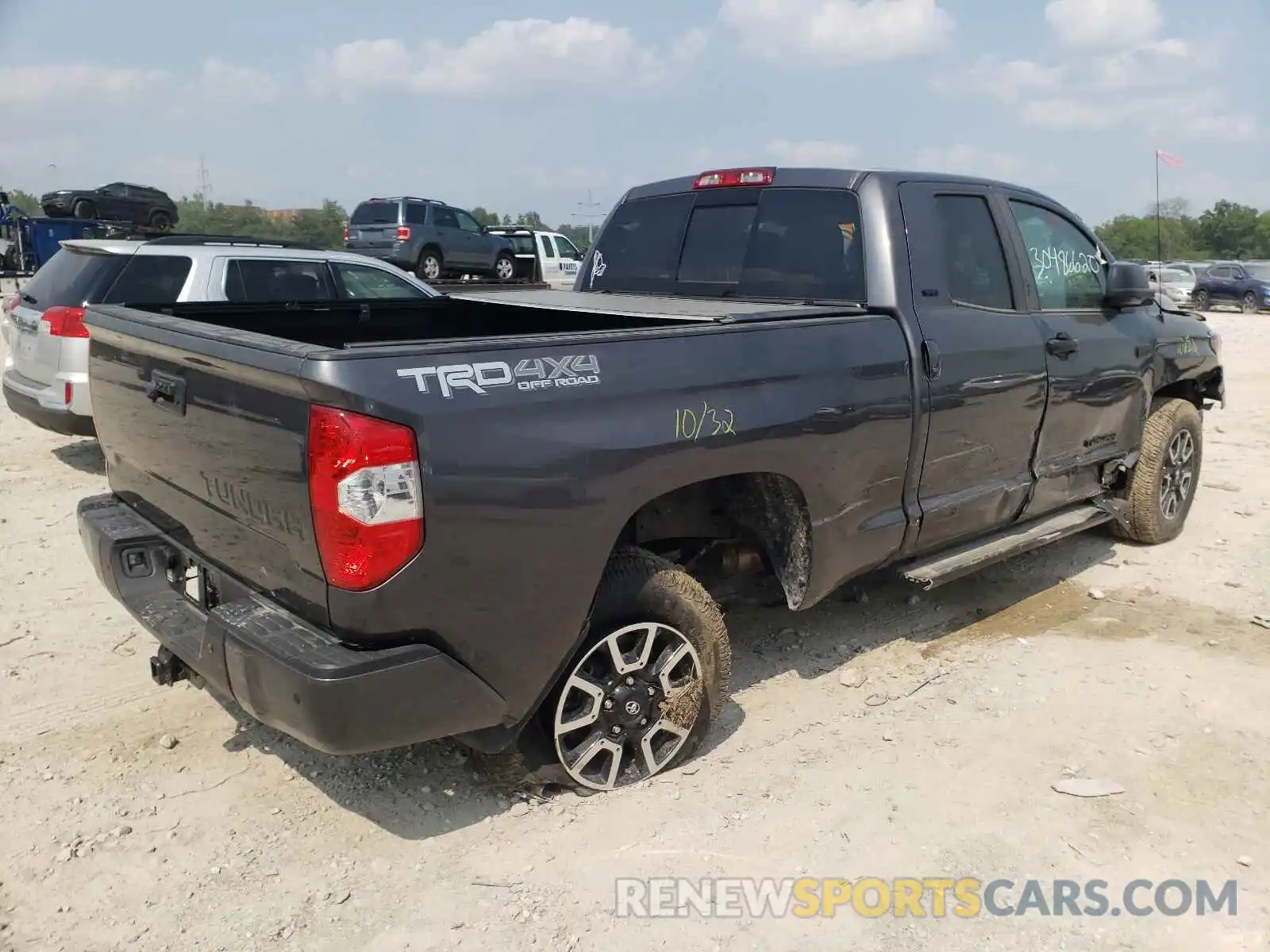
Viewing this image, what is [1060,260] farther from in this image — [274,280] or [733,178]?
[274,280]

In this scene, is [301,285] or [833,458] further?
[301,285]

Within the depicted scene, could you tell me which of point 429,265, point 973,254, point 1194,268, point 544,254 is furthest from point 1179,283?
point 973,254

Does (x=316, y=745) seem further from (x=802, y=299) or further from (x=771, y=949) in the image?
(x=802, y=299)

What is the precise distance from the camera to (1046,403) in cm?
455

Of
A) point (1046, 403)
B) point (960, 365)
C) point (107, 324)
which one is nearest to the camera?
point (107, 324)

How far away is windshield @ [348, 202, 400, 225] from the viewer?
20891mm

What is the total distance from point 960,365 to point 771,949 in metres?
2.38

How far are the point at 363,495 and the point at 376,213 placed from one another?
20.0 m

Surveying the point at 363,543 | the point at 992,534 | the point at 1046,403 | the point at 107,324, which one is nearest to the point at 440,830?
the point at 363,543

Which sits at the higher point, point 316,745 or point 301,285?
point 301,285

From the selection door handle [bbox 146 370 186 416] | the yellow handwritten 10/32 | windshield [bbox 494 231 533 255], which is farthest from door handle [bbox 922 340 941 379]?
windshield [bbox 494 231 533 255]

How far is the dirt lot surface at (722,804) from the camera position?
107 inches

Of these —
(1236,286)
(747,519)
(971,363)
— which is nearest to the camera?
(747,519)

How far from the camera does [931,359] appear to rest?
12.8 ft
